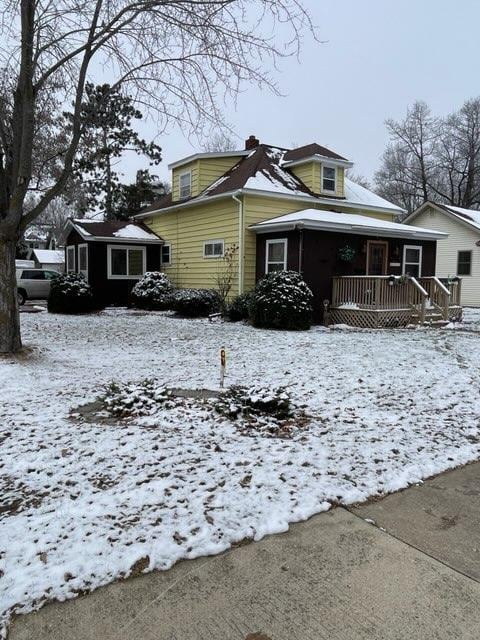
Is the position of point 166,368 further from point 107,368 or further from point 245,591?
point 245,591

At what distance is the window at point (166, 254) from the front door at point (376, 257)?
837 cm

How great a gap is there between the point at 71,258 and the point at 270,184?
999 centimetres

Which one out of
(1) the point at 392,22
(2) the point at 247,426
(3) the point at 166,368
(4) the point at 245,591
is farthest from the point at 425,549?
(1) the point at 392,22

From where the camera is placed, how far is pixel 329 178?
17.4 metres

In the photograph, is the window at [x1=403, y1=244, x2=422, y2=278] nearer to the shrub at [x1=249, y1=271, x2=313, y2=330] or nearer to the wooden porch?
the wooden porch

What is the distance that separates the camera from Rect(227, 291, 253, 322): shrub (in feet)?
45.7

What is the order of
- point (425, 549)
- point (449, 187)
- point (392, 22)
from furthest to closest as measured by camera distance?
point (449, 187)
point (392, 22)
point (425, 549)

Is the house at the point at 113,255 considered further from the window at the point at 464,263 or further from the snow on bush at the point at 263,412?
the snow on bush at the point at 263,412

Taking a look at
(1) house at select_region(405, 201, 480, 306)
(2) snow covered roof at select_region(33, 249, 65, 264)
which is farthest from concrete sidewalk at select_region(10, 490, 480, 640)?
(2) snow covered roof at select_region(33, 249, 65, 264)

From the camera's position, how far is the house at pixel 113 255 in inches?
736

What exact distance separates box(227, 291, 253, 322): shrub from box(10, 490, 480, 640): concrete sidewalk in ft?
37.2

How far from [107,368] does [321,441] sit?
396 centimetres

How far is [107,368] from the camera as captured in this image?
710 centimetres

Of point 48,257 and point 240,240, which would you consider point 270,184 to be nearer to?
point 240,240
